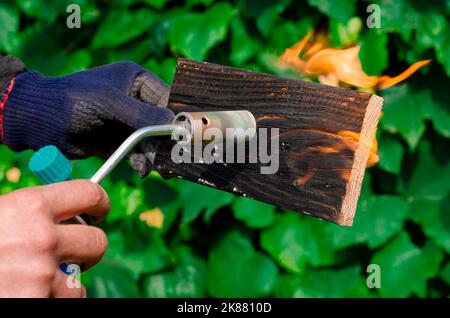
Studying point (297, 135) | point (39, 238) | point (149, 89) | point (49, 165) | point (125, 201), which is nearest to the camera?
point (39, 238)

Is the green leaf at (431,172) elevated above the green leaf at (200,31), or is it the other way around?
the green leaf at (200,31)

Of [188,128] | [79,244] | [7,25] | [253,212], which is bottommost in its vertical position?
[253,212]

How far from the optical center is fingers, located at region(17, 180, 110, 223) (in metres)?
1.01

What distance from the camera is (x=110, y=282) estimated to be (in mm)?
2373

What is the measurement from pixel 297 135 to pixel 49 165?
0.39 m

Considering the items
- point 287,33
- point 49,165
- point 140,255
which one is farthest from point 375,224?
point 49,165

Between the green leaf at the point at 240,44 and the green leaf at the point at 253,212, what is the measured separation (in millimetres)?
411

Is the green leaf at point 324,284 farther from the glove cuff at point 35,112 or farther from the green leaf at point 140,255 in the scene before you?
the glove cuff at point 35,112

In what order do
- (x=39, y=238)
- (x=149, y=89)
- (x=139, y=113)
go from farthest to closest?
(x=149, y=89), (x=139, y=113), (x=39, y=238)

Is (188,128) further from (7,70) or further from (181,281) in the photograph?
(181,281)

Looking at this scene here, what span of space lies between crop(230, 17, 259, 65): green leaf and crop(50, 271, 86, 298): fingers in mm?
1232

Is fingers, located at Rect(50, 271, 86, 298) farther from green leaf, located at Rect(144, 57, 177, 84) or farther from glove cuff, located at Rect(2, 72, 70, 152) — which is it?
green leaf, located at Rect(144, 57, 177, 84)

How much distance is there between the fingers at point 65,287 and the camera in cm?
104

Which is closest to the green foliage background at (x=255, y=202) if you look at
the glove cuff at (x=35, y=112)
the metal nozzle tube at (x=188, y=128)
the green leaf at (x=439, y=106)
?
the green leaf at (x=439, y=106)
